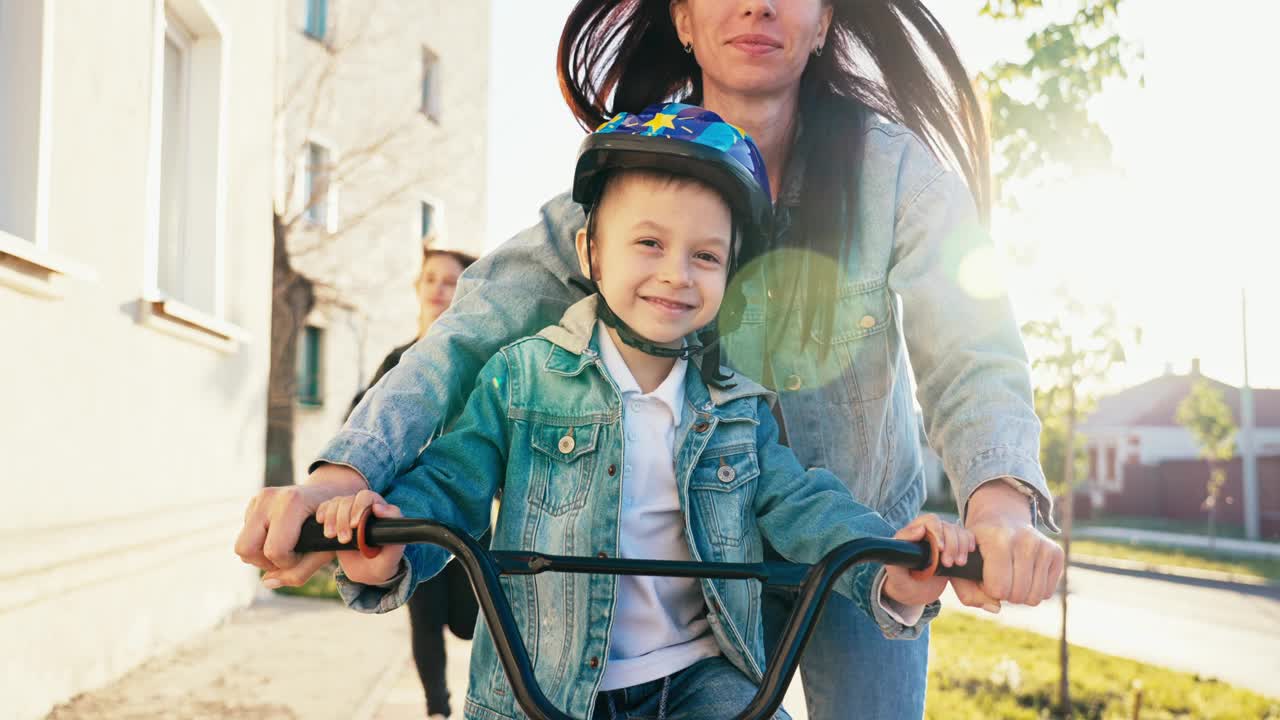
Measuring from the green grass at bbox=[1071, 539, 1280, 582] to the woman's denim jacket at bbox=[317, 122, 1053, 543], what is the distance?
20702 mm

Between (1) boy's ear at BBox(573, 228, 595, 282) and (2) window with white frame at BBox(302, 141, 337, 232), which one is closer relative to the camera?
(1) boy's ear at BBox(573, 228, 595, 282)

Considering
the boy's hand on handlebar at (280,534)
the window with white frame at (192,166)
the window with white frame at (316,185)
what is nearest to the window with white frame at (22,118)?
the window with white frame at (192,166)

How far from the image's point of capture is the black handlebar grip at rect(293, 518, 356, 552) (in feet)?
5.27

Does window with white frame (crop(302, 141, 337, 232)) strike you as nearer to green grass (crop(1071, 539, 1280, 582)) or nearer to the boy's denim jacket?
the boy's denim jacket

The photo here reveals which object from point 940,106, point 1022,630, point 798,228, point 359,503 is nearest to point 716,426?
point 798,228

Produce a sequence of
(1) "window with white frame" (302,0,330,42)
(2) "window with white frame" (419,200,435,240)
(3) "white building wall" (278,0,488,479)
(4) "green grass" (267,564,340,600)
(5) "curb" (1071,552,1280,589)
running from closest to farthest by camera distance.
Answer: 1. (4) "green grass" (267,564,340,600)
2. (3) "white building wall" (278,0,488,479)
3. (1) "window with white frame" (302,0,330,42)
4. (5) "curb" (1071,552,1280,589)
5. (2) "window with white frame" (419,200,435,240)

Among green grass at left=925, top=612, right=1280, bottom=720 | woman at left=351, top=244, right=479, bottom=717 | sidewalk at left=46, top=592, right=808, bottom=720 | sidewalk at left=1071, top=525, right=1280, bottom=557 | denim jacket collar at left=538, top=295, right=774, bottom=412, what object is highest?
denim jacket collar at left=538, top=295, right=774, bottom=412

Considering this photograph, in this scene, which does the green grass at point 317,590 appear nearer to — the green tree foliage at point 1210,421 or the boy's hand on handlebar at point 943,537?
the boy's hand on handlebar at point 943,537

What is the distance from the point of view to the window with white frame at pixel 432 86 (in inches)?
899

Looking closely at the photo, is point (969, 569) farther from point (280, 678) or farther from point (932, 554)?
point (280, 678)

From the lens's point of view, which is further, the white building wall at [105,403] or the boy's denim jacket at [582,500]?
the white building wall at [105,403]

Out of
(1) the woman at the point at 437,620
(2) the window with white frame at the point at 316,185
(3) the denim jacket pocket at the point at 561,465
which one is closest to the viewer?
(3) the denim jacket pocket at the point at 561,465

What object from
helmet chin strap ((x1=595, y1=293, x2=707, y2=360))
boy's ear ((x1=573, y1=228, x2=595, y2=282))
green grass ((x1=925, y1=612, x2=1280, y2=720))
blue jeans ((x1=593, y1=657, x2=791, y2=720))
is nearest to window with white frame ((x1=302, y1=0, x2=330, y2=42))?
green grass ((x1=925, y1=612, x2=1280, y2=720))

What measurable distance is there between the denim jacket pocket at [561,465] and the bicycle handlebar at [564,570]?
1.50 feet
